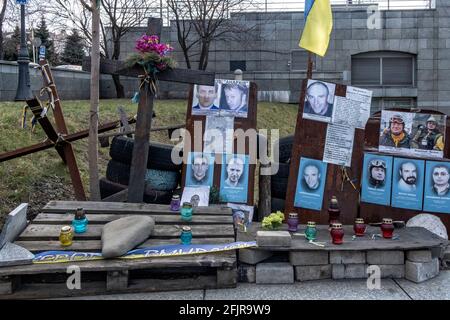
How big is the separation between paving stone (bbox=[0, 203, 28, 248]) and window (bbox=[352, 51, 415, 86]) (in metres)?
22.2

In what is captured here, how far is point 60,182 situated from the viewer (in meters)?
7.86

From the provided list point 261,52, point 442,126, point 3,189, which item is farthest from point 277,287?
point 261,52

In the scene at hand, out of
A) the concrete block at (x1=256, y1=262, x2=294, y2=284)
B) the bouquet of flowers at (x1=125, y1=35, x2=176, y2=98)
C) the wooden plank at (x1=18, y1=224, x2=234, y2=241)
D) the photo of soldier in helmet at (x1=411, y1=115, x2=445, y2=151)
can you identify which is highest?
the bouquet of flowers at (x1=125, y1=35, x2=176, y2=98)

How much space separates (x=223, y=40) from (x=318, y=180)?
18.5m

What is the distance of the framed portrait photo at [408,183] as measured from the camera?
5.77m

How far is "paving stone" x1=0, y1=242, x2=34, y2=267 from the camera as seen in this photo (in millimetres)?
4004

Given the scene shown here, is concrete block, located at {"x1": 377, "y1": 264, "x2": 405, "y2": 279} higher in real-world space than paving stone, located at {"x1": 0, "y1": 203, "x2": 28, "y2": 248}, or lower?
lower

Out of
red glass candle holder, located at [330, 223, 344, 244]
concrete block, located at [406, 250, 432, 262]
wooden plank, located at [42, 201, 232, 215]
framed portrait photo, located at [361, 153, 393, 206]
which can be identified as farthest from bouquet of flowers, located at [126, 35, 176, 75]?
concrete block, located at [406, 250, 432, 262]

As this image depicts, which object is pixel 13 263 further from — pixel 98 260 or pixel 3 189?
pixel 3 189

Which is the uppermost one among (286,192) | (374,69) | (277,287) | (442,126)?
(374,69)

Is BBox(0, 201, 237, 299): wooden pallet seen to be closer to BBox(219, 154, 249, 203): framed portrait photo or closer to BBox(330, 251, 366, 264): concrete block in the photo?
BBox(330, 251, 366, 264): concrete block

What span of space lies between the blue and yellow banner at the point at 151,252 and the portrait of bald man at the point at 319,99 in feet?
7.19

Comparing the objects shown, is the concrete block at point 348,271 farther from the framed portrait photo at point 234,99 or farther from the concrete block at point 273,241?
the framed portrait photo at point 234,99

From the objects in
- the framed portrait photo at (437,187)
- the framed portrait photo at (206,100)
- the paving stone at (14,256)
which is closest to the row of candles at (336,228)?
the framed portrait photo at (437,187)
